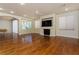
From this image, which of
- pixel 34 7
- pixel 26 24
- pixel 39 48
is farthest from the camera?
pixel 26 24

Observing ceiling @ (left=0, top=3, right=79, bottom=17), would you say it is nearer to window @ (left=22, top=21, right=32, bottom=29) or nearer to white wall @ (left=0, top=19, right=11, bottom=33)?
white wall @ (left=0, top=19, right=11, bottom=33)

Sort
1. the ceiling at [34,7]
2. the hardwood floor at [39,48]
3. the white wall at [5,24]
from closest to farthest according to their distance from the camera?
the ceiling at [34,7]
the hardwood floor at [39,48]
the white wall at [5,24]

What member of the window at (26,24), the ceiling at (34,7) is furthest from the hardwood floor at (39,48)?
the window at (26,24)

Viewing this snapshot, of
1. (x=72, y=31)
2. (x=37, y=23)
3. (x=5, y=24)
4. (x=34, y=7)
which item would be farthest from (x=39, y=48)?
(x=37, y=23)

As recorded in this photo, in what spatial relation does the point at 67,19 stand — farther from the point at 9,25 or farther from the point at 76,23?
the point at 9,25

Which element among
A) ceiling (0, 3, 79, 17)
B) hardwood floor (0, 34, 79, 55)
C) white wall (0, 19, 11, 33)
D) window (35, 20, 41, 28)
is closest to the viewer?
ceiling (0, 3, 79, 17)

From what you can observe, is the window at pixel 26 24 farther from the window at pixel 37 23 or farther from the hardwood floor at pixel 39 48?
the hardwood floor at pixel 39 48

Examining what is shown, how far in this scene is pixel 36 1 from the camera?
112 inches

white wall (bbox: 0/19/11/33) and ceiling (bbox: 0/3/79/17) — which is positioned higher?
ceiling (bbox: 0/3/79/17)

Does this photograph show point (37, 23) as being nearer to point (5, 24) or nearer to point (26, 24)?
point (26, 24)

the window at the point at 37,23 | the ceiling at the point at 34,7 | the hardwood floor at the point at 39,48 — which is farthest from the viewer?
the window at the point at 37,23

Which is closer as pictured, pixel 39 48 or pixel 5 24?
pixel 39 48

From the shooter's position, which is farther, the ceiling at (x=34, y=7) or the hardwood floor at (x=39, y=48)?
the hardwood floor at (x=39, y=48)

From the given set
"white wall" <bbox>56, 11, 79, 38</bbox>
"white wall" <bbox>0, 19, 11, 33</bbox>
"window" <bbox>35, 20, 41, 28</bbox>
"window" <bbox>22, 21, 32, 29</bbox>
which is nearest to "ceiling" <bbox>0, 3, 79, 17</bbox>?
"white wall" <bbox>0, 19, 11, 33</bbox>
